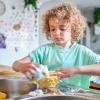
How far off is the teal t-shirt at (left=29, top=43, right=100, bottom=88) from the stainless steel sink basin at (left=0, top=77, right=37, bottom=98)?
154mm

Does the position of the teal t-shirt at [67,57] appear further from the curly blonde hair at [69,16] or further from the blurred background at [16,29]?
the blurred background at [16,29]

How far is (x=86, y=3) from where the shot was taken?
245 inches

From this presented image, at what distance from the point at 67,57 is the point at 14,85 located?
282 millimetres

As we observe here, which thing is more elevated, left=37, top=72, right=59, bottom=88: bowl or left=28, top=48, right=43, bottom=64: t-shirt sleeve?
left=28, top=48, right=43, bottom=64: t-shirt sleeve

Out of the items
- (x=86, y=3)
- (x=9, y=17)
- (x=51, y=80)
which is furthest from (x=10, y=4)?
(x=51, y=80)

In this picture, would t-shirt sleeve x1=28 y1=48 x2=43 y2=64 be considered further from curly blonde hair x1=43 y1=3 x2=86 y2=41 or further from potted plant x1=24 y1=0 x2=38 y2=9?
potted plant x1=24 y1=0 x2=38 y2=9

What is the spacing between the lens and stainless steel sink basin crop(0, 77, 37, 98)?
3.90 feet

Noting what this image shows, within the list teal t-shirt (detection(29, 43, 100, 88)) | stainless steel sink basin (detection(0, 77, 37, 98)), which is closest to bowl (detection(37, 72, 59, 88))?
stainless steel sink basin (detection(0, 77, 37, 98))

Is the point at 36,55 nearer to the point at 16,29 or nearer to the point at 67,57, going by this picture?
the point at 67,57

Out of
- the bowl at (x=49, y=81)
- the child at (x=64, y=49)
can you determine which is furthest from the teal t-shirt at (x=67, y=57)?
the bowl at (x=49, y=81)

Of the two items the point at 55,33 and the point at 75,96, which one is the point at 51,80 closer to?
the point at 75,96

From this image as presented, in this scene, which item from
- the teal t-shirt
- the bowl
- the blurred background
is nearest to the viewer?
the bowl

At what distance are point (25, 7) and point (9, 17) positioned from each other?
0.32 meters

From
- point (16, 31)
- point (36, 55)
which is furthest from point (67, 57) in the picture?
point (16, 31)
